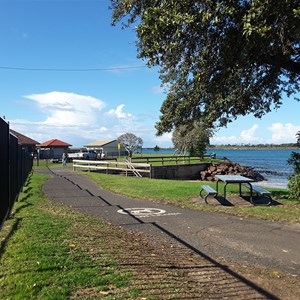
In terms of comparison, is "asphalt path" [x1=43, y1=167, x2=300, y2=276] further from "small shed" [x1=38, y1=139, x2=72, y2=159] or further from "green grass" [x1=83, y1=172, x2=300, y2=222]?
"small shed" [x1=38, y1=139, x2=72, y2=159]

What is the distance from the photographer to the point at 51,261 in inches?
196

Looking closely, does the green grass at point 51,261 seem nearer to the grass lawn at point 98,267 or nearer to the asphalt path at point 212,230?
the grass lawn at point 98,267

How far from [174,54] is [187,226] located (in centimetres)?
456

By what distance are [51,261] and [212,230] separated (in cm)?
408

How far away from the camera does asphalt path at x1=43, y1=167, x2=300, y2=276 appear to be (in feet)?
20.1

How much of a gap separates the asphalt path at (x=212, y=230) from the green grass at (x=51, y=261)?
4.62ft

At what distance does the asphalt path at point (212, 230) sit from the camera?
614 centimetres

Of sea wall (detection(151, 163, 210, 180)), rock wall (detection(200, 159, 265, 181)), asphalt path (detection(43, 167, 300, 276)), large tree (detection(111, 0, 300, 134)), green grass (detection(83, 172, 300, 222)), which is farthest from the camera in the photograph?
rock wall (detection(200, 159, 265, 181))

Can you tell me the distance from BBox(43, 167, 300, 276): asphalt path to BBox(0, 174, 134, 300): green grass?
1.41m

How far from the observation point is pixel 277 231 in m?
7.92

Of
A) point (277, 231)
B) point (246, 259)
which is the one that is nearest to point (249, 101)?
point (277, 231)

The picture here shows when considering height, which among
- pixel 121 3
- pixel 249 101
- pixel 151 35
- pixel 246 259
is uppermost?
pixel 121 3

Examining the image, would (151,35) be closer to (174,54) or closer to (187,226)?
(174,54)

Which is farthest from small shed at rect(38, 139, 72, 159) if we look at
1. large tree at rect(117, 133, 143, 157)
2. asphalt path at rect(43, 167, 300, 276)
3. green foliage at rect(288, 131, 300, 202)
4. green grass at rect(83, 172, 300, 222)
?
green foliage at rect(288, 131, 300, 202)
